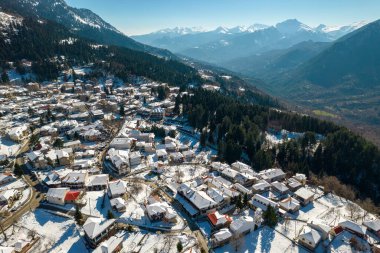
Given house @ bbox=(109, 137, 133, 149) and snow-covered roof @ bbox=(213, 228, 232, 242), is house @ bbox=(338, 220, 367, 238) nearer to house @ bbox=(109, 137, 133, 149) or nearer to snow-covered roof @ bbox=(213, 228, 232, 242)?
snow-covered roof @ bbox=(213, 228, 232, 242)

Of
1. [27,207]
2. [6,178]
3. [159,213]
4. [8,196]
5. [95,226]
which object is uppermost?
[95,226]

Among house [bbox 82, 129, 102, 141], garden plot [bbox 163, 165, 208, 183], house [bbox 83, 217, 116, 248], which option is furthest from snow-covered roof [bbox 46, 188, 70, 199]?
house [bbox 82, 129, 102, 141]

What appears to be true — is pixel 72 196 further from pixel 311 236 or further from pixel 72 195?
pixel 311 236

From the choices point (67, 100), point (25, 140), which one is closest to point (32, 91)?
point (67, 100)

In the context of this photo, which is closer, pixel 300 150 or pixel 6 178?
pixel 6 178

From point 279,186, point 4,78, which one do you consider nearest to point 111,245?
point 279,186

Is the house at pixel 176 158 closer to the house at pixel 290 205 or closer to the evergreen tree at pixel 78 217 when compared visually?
the house at pixel 290 205

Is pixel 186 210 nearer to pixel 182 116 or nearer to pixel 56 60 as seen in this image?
pixel 182 116
